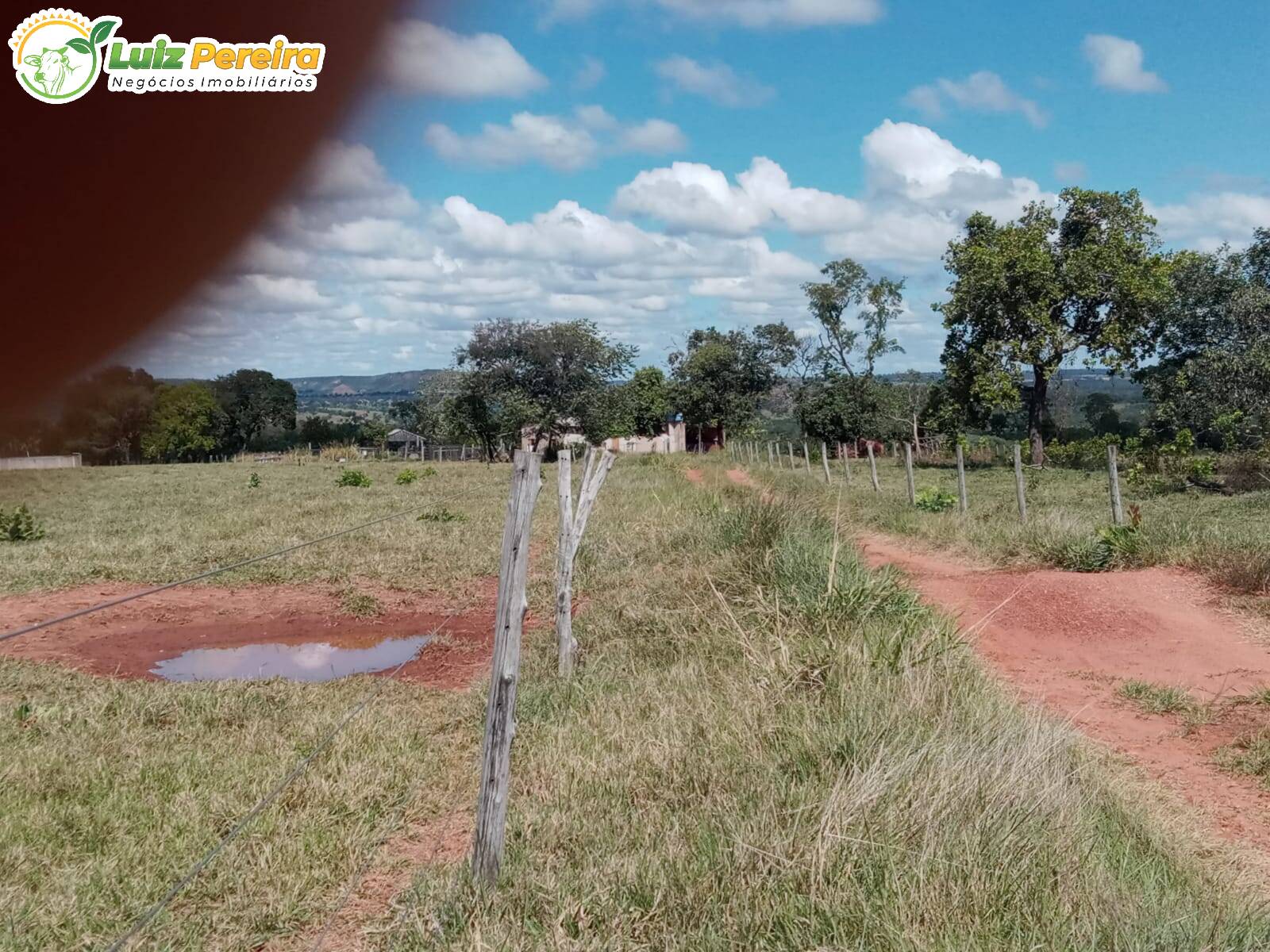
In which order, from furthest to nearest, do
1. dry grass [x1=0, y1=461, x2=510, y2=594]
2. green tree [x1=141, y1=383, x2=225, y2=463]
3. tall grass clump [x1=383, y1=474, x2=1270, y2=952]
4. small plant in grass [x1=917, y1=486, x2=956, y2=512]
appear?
small plant in grass [x1=917, y1=486, x2=956, y2=512] < dry grass [x1=0, y1=461, x2=510, y2=594] < tall grass clump [x1=383, y1=474, x2=1270, y2=952] < green tree [x1=141, y1=383, x2=225, y2=463]

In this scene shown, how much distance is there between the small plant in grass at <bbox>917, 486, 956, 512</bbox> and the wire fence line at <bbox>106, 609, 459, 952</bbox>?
30.4ft

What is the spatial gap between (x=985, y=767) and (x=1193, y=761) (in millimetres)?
2538

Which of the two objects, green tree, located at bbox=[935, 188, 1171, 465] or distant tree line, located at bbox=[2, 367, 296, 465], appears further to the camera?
green tree, located at bbox=[935, 188, 1171, 465]

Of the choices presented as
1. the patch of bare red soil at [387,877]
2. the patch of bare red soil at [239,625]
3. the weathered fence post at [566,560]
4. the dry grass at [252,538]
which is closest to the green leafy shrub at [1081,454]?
the dry grass at [252,538]

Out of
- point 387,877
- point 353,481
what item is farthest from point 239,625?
point 353,481

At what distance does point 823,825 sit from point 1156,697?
14.0ft

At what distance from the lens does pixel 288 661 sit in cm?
847

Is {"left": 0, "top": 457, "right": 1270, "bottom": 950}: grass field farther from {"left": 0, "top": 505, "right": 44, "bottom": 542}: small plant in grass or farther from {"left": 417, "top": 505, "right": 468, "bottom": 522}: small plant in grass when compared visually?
{"left": 417, "top": 505, "right": 468, "bottom": 522}: small plant in grass

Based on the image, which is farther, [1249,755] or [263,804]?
[1249,755]

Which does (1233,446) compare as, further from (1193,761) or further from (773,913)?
(773,913)

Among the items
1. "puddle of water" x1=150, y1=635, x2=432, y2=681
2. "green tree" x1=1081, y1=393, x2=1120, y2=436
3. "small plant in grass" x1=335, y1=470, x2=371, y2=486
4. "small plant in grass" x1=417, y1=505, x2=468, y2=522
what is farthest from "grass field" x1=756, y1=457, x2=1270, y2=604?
"green tree" x1=1081, y1=393, x2=1120, y2=436

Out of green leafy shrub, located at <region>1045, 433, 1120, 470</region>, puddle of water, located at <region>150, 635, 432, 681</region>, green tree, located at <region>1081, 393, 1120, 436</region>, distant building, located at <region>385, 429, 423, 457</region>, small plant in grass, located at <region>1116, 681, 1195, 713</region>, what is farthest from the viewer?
distant building, located at <region>385, 429, 423, 457</region>

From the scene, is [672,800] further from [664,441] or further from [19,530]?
[664,441]

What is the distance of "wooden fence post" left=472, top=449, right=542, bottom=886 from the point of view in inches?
129
